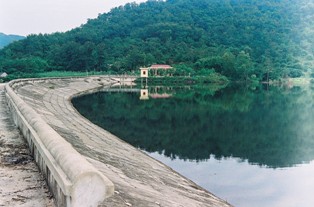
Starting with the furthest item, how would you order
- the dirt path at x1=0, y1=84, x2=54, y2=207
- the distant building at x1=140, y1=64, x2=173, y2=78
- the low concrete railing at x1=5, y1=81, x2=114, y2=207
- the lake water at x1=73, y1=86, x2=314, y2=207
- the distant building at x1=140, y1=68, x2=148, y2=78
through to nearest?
the distant building at x1=140, y1=64, x2=173, y2=78 → the distant building at x1=140, y1=68, x2=148, y2=78 → the lake water at x1=73, y1=86, x2=314, y2=207 → the dirt path at x1=0, y1=84, x2=54, y2=207 → the low concrete railing at x1=5, y1=81, x2=114, y2=207

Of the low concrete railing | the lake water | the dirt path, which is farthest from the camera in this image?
the lake water

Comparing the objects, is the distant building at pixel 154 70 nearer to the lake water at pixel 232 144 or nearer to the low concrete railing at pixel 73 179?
the lake water at pixel 232 144

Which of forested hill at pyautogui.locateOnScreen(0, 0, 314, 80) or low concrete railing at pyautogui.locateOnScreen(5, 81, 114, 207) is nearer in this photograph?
low concrete railing at pyautogui.locateOnScreen(5, 81, 114, 207)

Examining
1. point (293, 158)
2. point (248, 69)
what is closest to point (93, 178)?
point (293, 158)

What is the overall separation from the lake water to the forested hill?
140 feet

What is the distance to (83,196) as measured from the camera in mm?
3822

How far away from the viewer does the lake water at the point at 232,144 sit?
1284 centimetres

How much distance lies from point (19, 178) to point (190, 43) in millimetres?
95346

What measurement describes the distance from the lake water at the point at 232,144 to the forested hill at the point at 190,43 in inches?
1685

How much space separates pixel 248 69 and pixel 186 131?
60.2m

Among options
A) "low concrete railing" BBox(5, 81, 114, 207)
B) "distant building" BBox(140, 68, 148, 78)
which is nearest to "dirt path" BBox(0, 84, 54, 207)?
"low concrete railing" BBox(5, 81, 114, 207)

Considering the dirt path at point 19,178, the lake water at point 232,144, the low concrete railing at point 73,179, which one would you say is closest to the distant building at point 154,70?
the lake water at point 232,144

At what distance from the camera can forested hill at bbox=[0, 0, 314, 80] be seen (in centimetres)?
8125

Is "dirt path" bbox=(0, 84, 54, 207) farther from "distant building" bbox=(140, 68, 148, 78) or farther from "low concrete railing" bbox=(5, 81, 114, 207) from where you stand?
"distant building" bbox=(140, 68, 148, 78)
